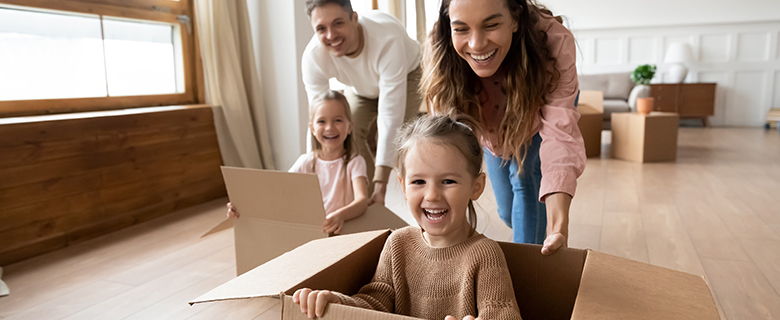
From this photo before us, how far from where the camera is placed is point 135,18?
2854 millimetres

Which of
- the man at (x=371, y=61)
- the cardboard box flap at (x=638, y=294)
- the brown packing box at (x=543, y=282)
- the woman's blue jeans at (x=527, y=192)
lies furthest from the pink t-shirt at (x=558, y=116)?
the man at (x=371, y=61)

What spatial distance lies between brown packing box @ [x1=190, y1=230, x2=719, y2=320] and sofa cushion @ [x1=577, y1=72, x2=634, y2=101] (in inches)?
248

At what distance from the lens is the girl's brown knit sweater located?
892mm

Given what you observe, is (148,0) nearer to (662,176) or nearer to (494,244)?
(494,244)

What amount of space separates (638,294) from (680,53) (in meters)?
7.24

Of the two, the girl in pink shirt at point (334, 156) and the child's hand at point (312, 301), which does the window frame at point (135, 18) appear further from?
the child's hand at point (312, 301)

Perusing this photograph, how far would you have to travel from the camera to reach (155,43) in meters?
3.04

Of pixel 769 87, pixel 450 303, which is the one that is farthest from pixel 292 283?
pixel 769 87

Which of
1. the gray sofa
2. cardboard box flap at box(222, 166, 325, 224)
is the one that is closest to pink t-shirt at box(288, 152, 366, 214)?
cardboard box flap at box(222, 166, 325, 224)

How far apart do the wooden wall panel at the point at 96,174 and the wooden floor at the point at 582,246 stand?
90 millimetres

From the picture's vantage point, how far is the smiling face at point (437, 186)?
94 cm

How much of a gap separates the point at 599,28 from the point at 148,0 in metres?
6.22

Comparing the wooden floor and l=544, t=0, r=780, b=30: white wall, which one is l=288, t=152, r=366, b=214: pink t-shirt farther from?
l=544, t=0, r=780, b=30: white wall

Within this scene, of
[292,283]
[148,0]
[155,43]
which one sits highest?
[148,0]
